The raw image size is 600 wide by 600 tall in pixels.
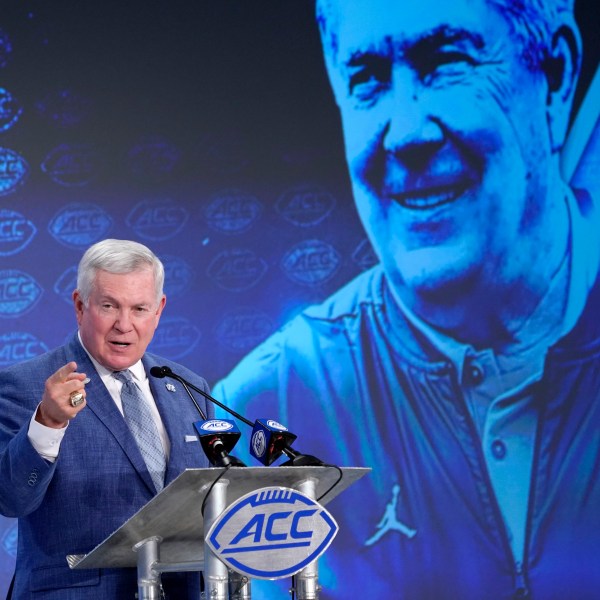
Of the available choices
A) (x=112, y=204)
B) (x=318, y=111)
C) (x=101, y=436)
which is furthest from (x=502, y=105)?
(x=101, y=436)

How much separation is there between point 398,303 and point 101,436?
2645 millimetres

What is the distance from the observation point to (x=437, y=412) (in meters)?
4.81

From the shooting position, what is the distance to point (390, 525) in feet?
15.5

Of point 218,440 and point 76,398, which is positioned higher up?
point 76,398

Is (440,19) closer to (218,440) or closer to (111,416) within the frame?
(111,416)

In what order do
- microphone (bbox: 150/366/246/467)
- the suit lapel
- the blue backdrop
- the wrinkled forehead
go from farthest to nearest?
the wrinkled forehead < the blue backdrop < the suit lapel < microphone (bbox: 150/366/246/467)

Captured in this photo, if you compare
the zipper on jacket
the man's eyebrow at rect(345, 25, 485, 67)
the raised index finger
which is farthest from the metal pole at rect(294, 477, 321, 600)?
the man's eyebrow at rect(345, 25, 485, 67)

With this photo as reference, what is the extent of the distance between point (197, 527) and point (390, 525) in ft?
8.88

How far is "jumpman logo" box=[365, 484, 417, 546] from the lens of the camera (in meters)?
4.72

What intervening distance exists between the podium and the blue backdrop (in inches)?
102

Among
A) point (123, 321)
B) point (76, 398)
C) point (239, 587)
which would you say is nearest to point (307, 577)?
point (239, 587)

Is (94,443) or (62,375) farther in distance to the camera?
(94,443)

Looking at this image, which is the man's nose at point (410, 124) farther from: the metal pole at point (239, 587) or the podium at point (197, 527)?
the metal pole at point (239, 587)

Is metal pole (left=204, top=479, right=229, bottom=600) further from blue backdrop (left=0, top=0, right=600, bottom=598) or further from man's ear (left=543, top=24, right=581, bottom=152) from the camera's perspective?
man's ear (left=543, top=24, right=581, bottom=152)
